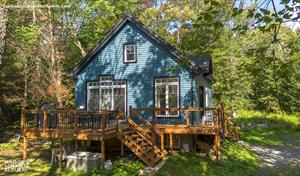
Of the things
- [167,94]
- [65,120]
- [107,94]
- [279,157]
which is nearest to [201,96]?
[167,94]

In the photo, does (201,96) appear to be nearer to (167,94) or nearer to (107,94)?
(167,94)

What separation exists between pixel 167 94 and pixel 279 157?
23.2ft

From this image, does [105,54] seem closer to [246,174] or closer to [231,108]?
[246,174]

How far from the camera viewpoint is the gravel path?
13.5 metres

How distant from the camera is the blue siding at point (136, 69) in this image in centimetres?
1542

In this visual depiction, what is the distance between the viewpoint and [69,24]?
2514 centimetres

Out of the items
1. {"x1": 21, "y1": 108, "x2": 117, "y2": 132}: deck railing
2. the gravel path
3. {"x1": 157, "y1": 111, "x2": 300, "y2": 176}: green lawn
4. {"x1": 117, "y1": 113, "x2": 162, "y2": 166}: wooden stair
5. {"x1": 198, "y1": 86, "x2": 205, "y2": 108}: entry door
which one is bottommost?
the gravel path

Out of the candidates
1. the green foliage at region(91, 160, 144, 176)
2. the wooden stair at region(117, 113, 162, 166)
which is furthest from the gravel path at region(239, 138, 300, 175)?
the green foliage at region(91, 160, 144, 176)

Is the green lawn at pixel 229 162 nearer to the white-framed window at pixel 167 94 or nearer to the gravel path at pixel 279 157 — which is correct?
the gravel path at pixel 279 157

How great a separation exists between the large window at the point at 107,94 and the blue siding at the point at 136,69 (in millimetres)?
319

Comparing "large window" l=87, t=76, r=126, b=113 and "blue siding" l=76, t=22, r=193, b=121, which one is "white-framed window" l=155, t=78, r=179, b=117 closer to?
"blue siding" l=76, t=22, r=193, b=121

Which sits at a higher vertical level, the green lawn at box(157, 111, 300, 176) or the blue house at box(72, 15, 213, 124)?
the blue house at box(72, 15, 213, 124)

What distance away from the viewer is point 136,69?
1622 cm

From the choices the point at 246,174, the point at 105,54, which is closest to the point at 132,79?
the point at 105,54
